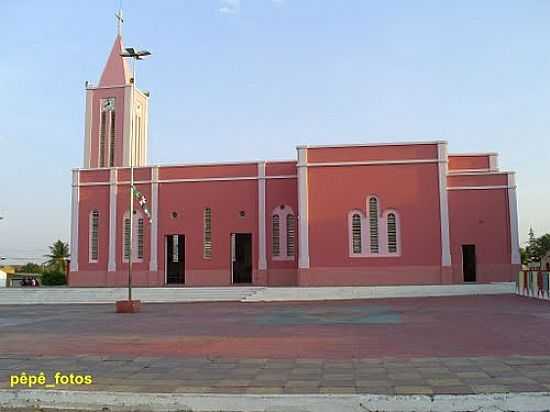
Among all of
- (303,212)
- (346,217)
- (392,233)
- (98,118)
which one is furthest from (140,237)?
(392,233)

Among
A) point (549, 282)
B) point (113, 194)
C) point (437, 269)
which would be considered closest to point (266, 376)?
point (549, 282)

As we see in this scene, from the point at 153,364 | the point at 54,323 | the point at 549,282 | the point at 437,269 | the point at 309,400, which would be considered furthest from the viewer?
the point at 437,269

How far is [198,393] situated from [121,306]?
1453cm

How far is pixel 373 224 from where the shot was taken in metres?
29.6

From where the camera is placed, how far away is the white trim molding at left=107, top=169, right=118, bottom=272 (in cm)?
3262

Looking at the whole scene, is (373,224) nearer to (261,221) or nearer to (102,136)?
(261,221)

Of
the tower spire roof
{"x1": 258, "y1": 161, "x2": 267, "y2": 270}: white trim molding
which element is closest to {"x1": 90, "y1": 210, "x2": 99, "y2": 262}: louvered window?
the tower spire roof

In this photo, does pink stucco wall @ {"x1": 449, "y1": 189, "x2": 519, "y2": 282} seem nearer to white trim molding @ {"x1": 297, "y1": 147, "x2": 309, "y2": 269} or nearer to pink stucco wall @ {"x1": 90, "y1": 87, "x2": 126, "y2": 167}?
white trim molding @ {"x1": 297, "y1": 147, "x2": 309, "y2": 269}

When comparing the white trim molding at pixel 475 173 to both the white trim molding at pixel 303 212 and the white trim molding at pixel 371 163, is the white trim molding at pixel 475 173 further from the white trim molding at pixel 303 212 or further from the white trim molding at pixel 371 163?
the white trim molding at pixel 303 212

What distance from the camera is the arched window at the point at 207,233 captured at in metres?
31.9

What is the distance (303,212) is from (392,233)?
458 centimetres

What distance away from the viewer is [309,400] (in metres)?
6.31

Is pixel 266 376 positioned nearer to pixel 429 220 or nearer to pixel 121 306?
pixel 121 306

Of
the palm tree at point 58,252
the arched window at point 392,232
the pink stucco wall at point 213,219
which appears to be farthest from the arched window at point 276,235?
the palm tree at point 58,252
